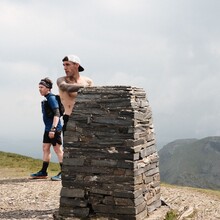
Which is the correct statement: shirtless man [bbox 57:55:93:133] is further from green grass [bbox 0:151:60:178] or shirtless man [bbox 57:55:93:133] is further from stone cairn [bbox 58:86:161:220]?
green grass [bbox 0:151:60:178]

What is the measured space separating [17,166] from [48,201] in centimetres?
817

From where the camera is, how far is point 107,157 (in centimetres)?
785

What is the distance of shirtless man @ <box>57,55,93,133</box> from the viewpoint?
361 inches

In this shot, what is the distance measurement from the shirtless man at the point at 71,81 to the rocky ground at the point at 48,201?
266cm

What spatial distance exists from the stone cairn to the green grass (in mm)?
8087

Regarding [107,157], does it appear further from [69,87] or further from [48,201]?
[48,201]

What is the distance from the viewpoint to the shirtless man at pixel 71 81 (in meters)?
9.16

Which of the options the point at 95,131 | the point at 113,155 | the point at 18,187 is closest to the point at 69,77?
the point at 95,131

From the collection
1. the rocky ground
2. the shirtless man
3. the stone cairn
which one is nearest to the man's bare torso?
the shirtless man

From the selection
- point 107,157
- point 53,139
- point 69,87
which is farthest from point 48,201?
point 107,157

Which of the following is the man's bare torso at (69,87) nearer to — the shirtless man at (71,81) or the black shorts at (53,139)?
the shirtless man at (71,81)

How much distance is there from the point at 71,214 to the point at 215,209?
4.93 m

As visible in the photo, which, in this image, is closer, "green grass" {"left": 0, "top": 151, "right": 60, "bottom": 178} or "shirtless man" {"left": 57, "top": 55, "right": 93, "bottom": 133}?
"shirtless man" {"left": 57, "top": 55, "right": 93, "bottom": 133}

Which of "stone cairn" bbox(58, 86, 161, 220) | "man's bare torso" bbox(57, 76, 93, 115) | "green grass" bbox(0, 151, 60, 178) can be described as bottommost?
"green grass" bbox(0, 151, 60, 178)
